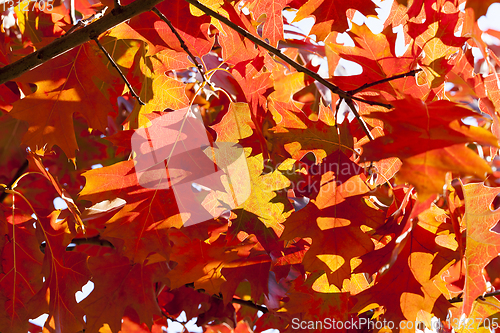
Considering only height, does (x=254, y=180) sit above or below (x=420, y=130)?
below

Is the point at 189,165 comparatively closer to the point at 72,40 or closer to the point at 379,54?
the point at 72,40

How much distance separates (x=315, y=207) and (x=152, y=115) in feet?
1.68

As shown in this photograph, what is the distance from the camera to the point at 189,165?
1.07 metres

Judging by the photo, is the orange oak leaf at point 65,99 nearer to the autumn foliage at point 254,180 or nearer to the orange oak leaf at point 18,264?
the autumn foliage at point 254,180

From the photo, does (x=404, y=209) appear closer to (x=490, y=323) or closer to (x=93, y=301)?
(x=490, y=323)

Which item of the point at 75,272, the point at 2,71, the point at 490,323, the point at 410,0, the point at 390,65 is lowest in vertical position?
the point at 490,323

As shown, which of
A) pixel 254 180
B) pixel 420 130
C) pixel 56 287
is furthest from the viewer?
pixel 56 287

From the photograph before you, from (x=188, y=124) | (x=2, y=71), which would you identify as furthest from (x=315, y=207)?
(x=2, y=71)

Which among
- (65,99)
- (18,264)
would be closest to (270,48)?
(65,99)

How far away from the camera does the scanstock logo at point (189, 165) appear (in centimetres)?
104

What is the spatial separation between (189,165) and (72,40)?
1.43 ft

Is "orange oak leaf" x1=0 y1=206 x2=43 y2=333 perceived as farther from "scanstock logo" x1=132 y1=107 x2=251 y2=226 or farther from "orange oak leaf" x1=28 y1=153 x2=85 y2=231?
"scanstock logo" x1=132 y1=107 x2=251 y2=226

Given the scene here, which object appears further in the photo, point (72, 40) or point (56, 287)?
point (56, 287)

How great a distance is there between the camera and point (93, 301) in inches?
47.7
